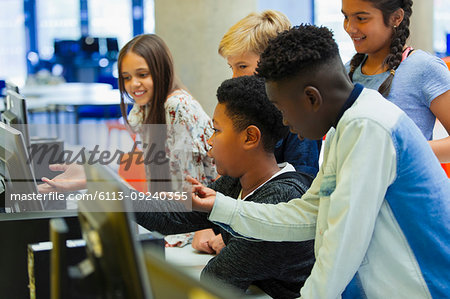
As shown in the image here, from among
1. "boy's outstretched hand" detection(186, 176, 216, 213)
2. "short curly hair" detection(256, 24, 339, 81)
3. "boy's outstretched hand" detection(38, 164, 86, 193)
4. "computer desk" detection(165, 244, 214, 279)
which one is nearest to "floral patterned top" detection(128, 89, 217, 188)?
"computer desk" detection(165, 244, 214, 279)

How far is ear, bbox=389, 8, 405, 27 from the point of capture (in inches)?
74.6

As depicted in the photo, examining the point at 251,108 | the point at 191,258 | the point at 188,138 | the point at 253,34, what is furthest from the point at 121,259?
the point at 188,138

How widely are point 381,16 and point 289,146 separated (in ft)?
1.77

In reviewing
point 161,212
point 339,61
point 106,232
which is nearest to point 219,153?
point 161,212

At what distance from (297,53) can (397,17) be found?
835 millimetres

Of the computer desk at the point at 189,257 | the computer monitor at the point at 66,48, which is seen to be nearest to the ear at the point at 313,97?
the computer desk at the point at 189,257

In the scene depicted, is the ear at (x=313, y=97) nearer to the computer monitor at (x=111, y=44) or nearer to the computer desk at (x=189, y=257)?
the computer desk at (x=189, y=257)

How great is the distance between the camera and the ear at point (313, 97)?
4.01 ft

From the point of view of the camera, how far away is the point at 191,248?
1988mm

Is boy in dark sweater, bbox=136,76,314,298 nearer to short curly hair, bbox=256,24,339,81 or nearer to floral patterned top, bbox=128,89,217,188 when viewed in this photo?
short curly hair, bbox=256,24,339,81

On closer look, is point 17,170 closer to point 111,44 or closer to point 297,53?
point 297,53

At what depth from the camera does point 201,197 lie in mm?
1457

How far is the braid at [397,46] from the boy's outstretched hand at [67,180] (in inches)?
42.2

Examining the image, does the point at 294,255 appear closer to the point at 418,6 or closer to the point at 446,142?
the point at 446,142
